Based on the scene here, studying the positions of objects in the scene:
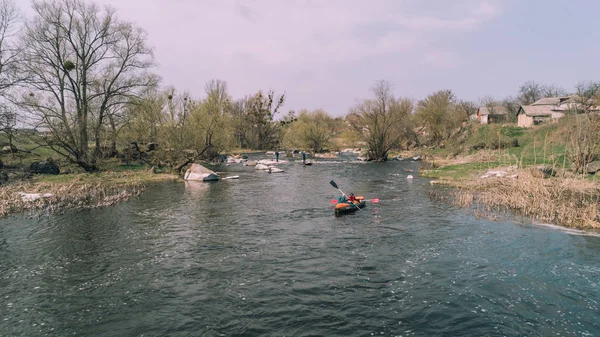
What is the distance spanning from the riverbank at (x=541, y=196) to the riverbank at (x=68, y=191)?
885 inches

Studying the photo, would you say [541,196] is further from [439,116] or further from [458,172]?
[439,116]

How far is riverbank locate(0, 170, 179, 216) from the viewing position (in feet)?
67.4

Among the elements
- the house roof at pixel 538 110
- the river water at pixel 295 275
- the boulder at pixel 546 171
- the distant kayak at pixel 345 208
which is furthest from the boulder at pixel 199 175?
the house roof at pixel 538 110

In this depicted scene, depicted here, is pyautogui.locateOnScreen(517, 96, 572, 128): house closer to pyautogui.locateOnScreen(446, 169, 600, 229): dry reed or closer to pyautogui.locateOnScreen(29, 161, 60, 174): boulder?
pyautogui.locateOnScreen(446, 169, 600, 229): dry reed

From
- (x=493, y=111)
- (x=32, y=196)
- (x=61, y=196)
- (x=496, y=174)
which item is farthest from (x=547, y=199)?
(x=493, y=111)

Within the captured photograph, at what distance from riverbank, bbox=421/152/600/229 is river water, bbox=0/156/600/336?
1.78 m

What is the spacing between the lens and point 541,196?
62.6 ft

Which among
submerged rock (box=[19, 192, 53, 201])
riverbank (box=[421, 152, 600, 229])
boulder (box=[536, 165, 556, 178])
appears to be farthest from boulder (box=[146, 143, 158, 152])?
boulder (box=[536, 165, 556, 178])

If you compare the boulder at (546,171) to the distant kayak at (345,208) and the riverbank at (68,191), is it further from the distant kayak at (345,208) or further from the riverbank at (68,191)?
the riverbank at (68,191)

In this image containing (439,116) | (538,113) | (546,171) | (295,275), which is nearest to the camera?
(295,275)

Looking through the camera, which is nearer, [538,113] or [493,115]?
[538,113]

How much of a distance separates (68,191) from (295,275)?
65.2 ft

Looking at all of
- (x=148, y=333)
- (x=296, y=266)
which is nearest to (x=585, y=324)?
(x=296, y=266)

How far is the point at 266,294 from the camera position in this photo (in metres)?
9.84
